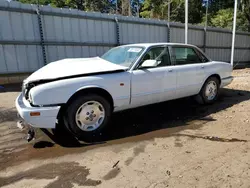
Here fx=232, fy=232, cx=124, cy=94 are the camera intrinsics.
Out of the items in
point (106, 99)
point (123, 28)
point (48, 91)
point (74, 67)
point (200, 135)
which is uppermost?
point (123, 28)

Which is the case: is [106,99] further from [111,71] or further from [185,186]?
[185,186]

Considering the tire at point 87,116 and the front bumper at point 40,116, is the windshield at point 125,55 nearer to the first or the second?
the tire at point 87,116

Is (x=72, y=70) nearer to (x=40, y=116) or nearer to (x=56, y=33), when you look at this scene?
(x=40, y=116)

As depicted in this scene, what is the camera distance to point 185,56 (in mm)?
5566

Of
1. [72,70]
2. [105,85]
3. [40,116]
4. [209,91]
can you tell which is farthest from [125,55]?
[209,91]

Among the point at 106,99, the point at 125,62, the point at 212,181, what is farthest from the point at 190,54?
the point at 212,181

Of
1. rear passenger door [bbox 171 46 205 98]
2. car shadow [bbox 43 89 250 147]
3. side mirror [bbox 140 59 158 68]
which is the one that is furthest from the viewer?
rear passenger door [bbox 171 46 205 98]

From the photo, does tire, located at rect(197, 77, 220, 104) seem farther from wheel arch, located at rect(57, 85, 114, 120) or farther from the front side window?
wheel arch, located at rect(57, 85, 114, 120)

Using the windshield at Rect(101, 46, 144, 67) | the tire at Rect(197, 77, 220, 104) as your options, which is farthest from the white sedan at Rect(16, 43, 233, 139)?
the tire at Rect(197, 77, 220, 104)

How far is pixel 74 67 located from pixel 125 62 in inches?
42.4

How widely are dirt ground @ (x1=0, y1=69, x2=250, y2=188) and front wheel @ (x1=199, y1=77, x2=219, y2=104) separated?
2.52 ft

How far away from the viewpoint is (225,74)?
6457mm

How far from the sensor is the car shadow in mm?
4136

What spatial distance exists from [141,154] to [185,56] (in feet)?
9.89
